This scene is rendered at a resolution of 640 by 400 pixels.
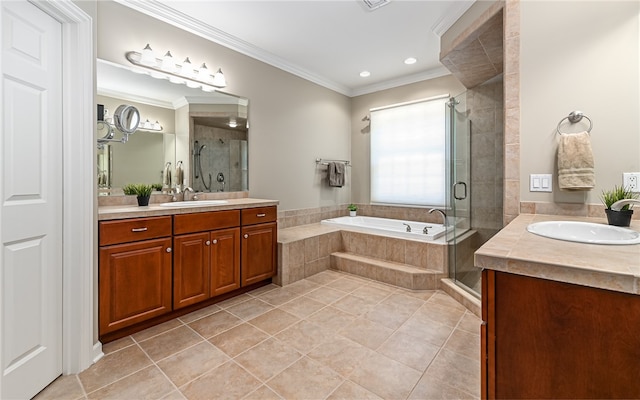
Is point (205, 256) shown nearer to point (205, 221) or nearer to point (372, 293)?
point (205, 221)

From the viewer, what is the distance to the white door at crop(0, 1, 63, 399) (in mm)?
1344

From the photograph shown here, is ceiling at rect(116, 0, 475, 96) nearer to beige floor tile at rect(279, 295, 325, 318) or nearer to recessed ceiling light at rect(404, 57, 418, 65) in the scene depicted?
recessed ceiling light at rect(404, 57, 418, 65)

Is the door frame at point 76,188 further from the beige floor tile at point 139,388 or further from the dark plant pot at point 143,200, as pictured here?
the dark plant pot at point 143,200

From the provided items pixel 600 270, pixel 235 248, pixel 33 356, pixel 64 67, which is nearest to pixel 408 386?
pixel 600 270

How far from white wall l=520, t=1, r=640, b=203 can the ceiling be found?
891mm

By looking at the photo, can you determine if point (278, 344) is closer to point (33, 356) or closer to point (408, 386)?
point (408, 386)

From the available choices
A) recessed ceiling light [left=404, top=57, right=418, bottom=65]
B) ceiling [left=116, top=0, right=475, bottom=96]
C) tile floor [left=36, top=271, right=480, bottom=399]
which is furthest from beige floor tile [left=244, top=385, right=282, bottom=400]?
recessed ceiling light [left=404, top=57, right=418, bottom=65]

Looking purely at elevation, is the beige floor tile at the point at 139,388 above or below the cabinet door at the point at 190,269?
below

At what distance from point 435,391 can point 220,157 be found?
2.73 metres

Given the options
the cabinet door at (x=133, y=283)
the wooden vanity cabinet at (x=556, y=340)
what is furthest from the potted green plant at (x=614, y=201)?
the cabinet door at (x=133, y=283)

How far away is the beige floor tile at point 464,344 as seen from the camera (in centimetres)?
181

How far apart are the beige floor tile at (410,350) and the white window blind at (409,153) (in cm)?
237

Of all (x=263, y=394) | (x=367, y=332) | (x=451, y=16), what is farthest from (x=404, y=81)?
(x=263, y=394)

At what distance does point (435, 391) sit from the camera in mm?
1485
